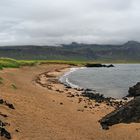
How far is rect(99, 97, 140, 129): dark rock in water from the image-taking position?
84.6 ft

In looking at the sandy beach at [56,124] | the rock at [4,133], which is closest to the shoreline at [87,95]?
the sandy beach at [56,124]

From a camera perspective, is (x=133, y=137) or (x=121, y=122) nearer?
(x=133, y=137)

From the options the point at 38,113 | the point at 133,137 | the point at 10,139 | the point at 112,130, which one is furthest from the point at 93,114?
the point at 10,139

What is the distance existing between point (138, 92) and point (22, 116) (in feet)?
99.7

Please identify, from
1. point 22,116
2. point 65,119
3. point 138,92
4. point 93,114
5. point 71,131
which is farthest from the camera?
point 138,92

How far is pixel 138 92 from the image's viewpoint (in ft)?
178

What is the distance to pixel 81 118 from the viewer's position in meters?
30.4

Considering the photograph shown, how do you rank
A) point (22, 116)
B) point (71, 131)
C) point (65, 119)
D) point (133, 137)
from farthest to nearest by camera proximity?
point (65, 119), point (22, 116), point (71, 131), point (133, 137)

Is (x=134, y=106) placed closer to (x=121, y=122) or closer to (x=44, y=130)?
(x=121, y=122)

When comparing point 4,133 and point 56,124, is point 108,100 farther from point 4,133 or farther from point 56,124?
point 4,133

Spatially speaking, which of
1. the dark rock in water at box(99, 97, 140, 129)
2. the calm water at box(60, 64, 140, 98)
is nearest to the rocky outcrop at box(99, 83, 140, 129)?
the dark rock in water at box(99, 97, 140, 129)

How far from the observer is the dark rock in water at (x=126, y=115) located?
84.6ft

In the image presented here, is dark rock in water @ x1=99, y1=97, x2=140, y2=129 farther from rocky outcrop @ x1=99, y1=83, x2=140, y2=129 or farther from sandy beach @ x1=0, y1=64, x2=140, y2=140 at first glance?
sandy beach @ x1=0, y1=64, x2=140, y2=140

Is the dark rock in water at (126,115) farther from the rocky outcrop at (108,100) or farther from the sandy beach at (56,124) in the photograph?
the rocky outcrop at (108,100)
